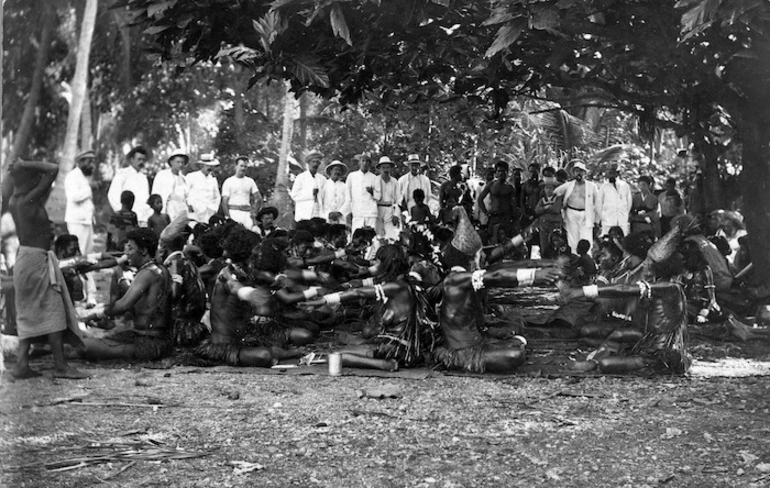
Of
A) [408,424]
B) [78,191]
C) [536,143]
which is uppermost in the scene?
[536,143]

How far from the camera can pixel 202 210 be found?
1029cm

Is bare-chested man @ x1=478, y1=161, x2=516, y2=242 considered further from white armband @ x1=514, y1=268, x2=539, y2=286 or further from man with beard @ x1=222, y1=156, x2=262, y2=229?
white armband @ x1=514, y1=268, x2=539, y2=286

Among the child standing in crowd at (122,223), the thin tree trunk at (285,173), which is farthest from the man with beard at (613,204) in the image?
the child standing in crowd at (122,223)

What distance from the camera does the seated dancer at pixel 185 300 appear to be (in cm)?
739

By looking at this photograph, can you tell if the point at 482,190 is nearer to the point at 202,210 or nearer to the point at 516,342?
the point at 202,210

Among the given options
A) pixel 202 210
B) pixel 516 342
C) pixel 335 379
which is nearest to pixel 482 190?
pixel 202 210

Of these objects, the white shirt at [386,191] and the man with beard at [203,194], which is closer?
the white shirt at [386,191]

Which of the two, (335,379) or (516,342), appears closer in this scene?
(335,379)

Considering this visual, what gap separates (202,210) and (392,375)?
4289 mm

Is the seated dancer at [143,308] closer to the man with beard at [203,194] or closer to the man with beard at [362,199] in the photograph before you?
the man with beard at [362,199]

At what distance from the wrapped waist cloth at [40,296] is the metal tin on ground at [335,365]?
67.6 inches

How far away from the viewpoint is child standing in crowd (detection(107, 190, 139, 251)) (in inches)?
309

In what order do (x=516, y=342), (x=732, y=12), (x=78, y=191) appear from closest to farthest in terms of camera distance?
(x=732, y=12) < (x=78, y=191) < (x=516, y=342)

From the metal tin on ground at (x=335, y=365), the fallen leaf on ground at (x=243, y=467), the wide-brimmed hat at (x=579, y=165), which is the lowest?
the fallen leaf on ground at (x=243, y=467)
